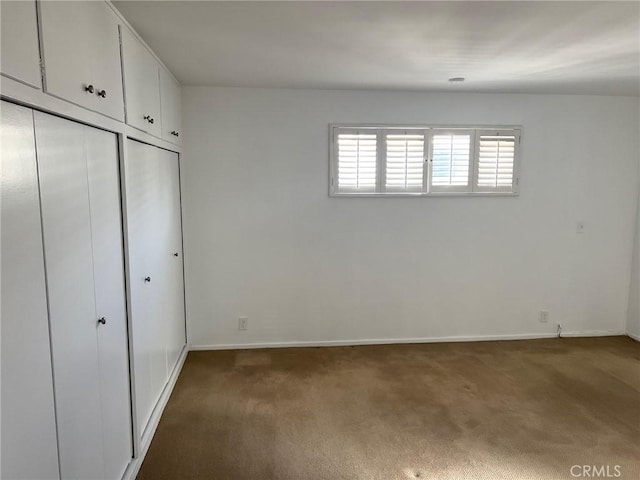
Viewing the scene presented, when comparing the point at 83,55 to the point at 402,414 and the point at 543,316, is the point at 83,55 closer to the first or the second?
the point at 402,414

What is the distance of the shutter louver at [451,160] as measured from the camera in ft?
12.3

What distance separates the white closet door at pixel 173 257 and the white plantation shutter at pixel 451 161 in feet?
7.39

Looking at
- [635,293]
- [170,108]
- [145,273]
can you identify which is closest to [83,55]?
[145,273]

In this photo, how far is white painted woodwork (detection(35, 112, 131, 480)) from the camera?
135 centimetres

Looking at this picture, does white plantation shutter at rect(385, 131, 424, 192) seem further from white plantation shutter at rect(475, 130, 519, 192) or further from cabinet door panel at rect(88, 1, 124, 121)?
cabinet door panel at rect(88, 1, 124, 121)

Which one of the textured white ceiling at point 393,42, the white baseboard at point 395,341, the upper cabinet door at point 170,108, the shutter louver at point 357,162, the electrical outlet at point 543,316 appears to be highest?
the textured white ceiling at point 393,42

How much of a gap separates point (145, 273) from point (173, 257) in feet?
2.63

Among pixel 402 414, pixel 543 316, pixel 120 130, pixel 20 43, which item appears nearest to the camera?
pixel 20 43

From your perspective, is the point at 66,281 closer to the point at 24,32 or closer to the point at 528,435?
the point at 24,32

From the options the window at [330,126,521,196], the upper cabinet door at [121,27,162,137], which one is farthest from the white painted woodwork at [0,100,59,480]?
Answer: the window at [330,126,521,196]

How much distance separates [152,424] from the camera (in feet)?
8.16

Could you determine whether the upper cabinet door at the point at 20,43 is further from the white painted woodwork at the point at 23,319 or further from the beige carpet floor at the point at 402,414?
the beige carpet floor at the point at 402,414

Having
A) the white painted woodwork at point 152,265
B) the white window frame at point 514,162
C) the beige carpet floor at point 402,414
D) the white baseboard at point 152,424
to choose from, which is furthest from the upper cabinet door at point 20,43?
the white window frame at point 514,162

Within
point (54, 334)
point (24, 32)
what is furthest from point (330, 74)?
point (54, 334)
